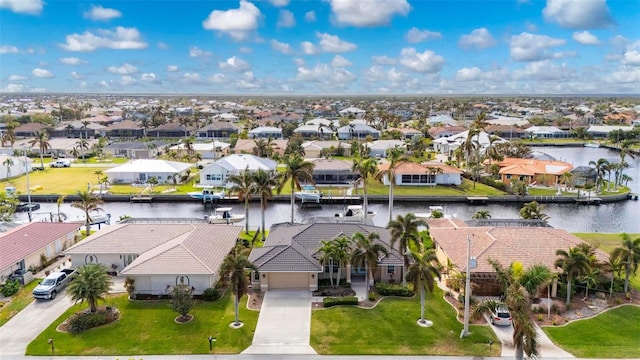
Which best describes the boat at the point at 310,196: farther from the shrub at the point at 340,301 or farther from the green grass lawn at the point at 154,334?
the green grass lawn at the point at 154,334

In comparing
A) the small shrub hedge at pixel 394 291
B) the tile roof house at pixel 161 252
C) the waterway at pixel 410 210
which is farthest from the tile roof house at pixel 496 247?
the tile roof house at pixel 161 252

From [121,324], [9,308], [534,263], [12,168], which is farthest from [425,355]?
[12,168]

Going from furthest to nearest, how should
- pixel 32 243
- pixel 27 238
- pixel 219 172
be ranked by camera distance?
pixel 219 172, pixel 27 238, pixel 32 243

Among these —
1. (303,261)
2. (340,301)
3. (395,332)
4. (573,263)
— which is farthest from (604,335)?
(303,261)

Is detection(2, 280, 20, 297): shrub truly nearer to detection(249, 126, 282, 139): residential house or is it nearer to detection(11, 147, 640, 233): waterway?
detection(11, 147, 640, 233): waterway

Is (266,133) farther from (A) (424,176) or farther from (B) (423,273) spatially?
(B) (423,273)

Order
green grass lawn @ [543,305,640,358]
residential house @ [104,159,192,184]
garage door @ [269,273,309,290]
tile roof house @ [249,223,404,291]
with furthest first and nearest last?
residential house @ [104,159,192,184]
garage door @ [269,273,309,290]
tile roof house @ [249,223,404,291]
green grass lawn @ [543,305,640,358]

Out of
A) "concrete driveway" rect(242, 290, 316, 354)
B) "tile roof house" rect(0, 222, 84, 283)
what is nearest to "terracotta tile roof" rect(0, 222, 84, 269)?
"tile roof house" rect(0, 222, 84, 283)
